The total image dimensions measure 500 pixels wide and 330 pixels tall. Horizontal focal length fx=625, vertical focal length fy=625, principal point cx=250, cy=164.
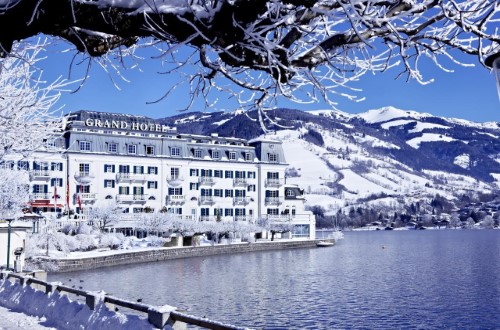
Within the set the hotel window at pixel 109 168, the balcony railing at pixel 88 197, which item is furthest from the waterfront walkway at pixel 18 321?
the hotel window at pixel 109 168

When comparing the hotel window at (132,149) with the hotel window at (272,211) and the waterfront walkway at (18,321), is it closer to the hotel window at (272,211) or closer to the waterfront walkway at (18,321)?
the hotel window at (272,211)

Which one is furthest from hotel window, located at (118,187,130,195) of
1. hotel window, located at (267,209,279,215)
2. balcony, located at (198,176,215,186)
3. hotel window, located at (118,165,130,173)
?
hotel window, located at (267,209,279,215)

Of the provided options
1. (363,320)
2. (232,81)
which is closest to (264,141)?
(363,320)

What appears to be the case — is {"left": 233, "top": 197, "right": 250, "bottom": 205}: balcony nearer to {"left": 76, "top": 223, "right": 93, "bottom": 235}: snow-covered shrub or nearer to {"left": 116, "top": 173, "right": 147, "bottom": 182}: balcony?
{"left": 116, "top": 173, "right": 147, "bottom": 182}: balcony

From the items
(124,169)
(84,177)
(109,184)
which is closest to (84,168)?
(84,177)

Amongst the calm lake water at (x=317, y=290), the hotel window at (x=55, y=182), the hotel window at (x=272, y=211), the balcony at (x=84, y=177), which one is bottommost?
the calm lake water at (x=317, y=290)

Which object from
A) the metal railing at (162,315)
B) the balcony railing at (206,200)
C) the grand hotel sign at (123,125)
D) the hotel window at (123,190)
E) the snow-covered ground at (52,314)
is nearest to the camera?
the metal railing at (162,315)

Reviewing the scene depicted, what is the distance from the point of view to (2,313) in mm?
16203

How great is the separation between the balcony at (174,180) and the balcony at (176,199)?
4.53 feet

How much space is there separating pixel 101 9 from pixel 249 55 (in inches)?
54.9

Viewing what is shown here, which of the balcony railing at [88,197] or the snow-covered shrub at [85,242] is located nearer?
the snow-covered shrub at [85,242]

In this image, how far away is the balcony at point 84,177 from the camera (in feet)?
219

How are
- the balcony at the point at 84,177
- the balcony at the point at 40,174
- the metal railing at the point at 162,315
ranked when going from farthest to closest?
the balcony at the point at 84,177
the balcony at the point at 40,174
the metal railing at the point at 162,315

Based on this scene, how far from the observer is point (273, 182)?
3199 inches
